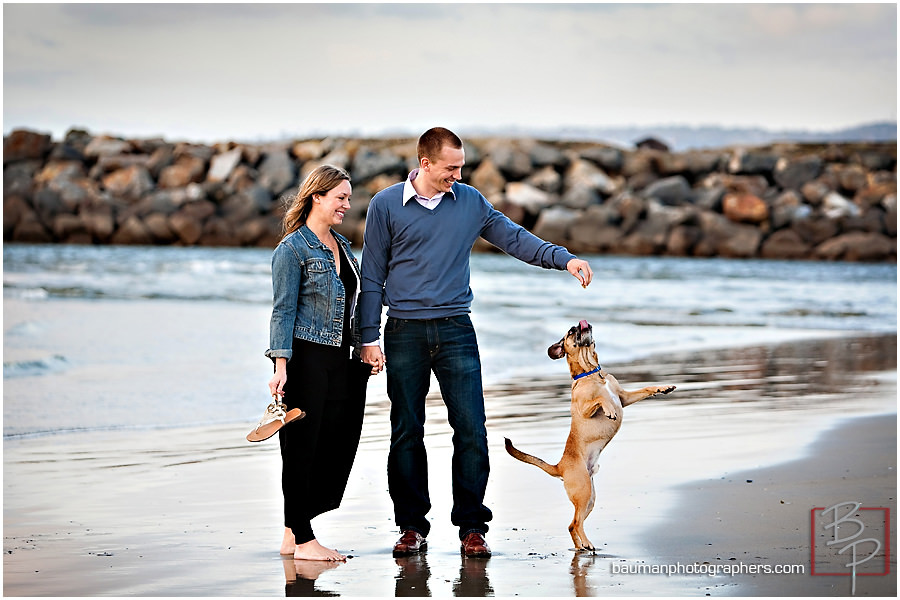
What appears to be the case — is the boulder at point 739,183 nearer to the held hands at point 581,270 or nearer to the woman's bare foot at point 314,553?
the held hands at point 581,270

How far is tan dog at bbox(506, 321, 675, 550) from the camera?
185 inches

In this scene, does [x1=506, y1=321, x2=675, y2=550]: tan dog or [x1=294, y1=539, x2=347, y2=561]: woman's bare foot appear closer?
[x1=294, y1=539, x2=347, y2=561]: woman's bare foot

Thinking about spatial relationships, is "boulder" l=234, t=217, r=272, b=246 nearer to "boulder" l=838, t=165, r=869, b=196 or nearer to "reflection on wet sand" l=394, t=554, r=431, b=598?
"boulder" l=838, t=165, r=869, b=196

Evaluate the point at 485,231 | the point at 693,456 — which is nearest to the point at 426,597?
the point at 485,231

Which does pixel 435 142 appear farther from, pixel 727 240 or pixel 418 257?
pixel 727 240

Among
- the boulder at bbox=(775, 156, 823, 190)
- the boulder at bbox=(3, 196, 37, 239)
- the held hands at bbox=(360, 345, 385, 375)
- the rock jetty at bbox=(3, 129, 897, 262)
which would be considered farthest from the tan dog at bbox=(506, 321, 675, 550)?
the boulder at bbox=(3, 196, 37, 239)

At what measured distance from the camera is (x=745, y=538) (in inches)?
186

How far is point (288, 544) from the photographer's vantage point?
15.4 feet

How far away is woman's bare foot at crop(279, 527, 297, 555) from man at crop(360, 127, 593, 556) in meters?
0.46

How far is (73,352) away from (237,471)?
5.79m

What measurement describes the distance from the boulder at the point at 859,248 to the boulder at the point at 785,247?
57 centimetres

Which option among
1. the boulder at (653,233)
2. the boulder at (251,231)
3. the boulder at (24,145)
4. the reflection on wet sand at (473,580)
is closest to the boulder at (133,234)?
the boulder at (251,231)

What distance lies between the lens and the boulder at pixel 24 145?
4419cm

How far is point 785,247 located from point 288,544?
31761mm
